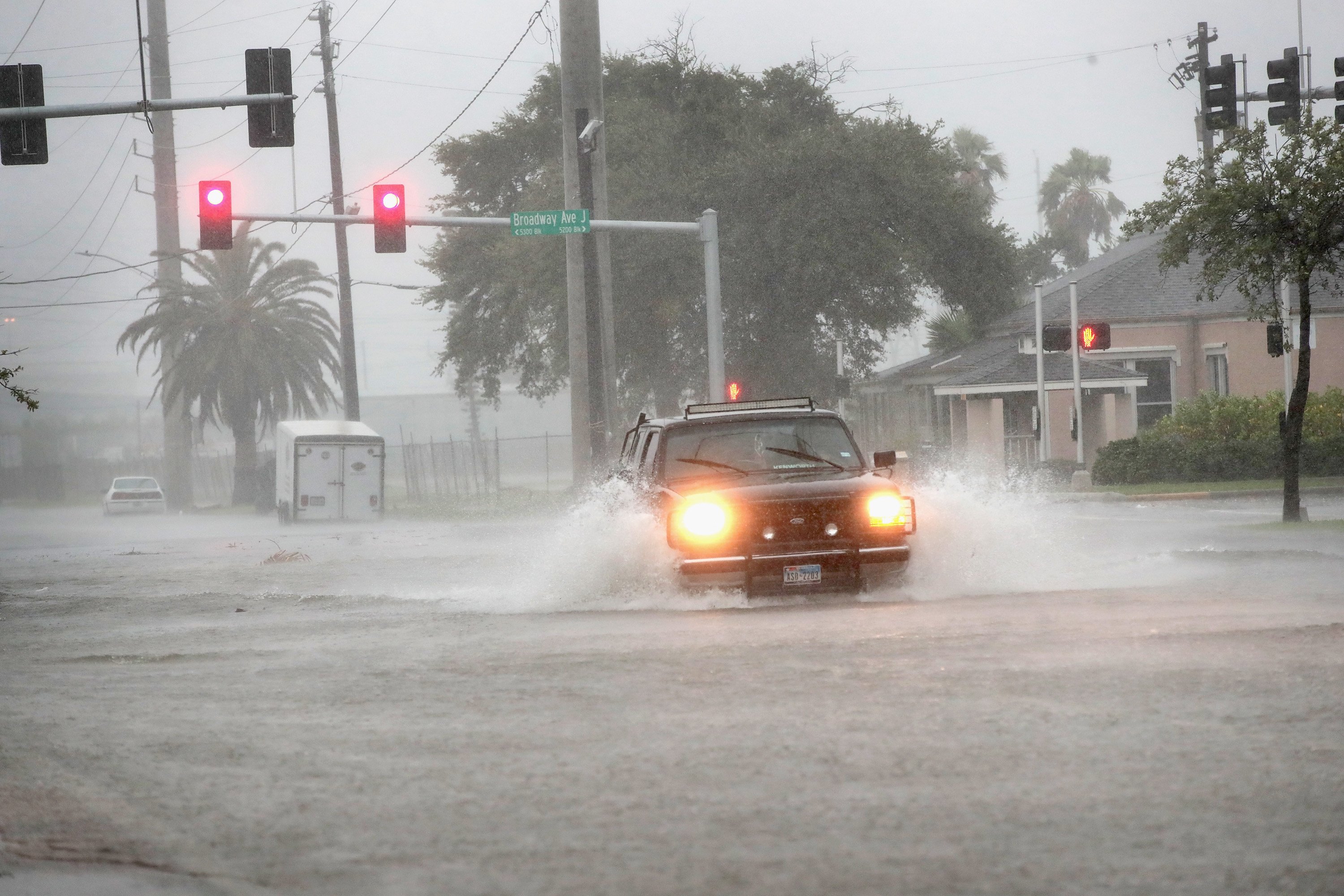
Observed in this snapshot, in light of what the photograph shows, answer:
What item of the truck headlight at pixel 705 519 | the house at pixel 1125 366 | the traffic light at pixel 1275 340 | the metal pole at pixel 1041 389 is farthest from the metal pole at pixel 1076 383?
the truck headlight at pixel 705 519

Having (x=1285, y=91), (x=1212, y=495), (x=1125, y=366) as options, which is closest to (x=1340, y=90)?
(x=1285, y=91)

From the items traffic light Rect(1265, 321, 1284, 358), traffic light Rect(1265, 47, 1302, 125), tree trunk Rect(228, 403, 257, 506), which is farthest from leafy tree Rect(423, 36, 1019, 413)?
traffic light Rect(1265, 47, 1302, 125)

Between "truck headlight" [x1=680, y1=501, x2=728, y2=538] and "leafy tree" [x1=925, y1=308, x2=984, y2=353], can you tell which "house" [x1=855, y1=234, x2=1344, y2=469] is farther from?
"truck headlight" [x1=680, y1=501, x2=728, y2=538]

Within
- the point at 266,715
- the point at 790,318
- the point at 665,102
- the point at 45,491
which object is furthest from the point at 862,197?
the point at 45,491

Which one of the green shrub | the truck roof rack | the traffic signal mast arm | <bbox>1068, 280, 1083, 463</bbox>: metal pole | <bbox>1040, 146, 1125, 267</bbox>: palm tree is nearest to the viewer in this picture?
the truck roof rack

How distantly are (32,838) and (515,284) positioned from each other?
42973 millimetres

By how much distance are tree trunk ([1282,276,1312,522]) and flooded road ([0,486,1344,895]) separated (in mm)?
8469

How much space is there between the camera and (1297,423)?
23.3 metres

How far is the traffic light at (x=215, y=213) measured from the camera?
25656 mm

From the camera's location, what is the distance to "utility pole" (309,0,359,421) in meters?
45.4

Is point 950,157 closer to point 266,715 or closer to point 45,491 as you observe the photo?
point 266,715

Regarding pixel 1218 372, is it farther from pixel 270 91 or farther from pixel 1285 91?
pixel 270 91

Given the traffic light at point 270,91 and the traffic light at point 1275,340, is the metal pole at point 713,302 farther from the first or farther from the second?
the traffic light at point 270,91

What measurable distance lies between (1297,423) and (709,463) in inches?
513
